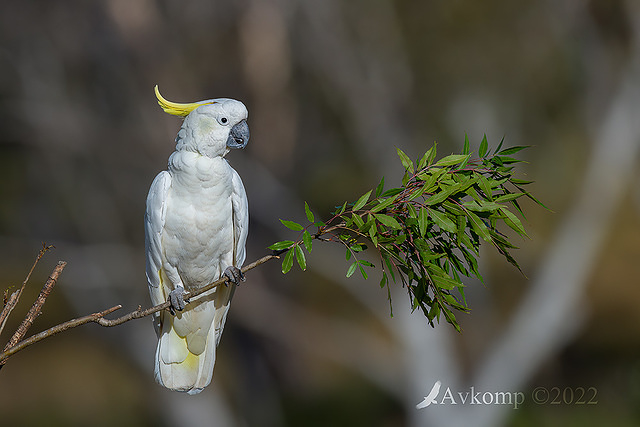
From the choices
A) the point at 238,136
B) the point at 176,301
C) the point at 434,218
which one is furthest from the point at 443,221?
the point at 176,301

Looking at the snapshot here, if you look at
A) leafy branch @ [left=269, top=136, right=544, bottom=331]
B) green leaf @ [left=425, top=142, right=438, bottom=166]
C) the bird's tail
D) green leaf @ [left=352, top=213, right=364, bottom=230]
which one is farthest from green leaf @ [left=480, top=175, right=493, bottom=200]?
the bird's tail

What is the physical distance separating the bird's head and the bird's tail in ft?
1.80

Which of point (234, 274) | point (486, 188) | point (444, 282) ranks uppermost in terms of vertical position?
point (486, 188)

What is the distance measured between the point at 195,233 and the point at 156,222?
12 centimetres

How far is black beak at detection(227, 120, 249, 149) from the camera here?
5.50ft

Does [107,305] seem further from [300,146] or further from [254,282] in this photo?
[300,146]

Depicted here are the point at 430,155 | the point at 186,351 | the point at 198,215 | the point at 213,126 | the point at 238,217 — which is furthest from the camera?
the point at 186,351

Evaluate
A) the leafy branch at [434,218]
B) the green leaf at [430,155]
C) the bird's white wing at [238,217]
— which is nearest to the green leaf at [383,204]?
the leafy branch at [434,218]

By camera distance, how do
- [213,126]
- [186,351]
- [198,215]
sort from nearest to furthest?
[213,126] → [198,215] → [186,351]

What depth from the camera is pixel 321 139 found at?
5.62 meters

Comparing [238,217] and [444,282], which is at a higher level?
[444,282]

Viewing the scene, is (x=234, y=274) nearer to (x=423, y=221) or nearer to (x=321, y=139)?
(x=423, y=221)

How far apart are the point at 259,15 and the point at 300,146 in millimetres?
1165

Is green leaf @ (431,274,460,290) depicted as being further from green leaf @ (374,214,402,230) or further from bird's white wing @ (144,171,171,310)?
bird's white wing @ (144,171,171,310)
